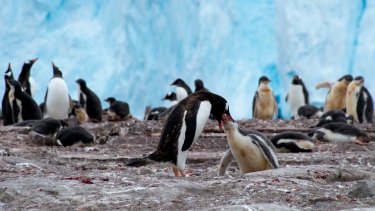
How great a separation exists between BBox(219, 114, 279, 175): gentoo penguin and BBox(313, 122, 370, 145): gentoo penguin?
3.15 meters

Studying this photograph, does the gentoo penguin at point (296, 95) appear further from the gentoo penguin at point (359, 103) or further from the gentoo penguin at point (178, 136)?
the gentoo penguin at point (178, 136)

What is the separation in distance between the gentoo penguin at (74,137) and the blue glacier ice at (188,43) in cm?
1069

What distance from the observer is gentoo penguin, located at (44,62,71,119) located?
43.5 ft

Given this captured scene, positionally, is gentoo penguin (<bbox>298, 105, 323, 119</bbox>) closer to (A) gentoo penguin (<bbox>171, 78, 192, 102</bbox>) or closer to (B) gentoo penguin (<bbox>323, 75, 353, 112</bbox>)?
(B) gentoo penguin (<bbox>323, 75, 353, 112</bbox>)

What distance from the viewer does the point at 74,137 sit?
27.0ft

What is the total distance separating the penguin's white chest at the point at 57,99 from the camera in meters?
13.2

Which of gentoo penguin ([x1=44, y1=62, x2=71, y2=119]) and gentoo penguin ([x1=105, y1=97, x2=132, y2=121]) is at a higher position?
gentoo penguin ([x1=44, y1=62, x2=71, y2=119])

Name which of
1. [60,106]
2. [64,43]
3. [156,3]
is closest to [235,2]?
[156,3]

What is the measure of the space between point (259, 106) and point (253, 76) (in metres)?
5.33

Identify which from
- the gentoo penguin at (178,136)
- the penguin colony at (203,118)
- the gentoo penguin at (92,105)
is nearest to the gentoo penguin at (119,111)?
the penguin colony at (203,118)

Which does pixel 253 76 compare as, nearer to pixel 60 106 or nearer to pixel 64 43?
pixel 64 43

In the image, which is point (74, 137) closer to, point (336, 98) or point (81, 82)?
point (81, 82)

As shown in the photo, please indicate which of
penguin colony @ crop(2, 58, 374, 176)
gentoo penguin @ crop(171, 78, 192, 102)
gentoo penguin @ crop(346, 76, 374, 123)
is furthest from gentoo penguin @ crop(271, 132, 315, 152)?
gentoo penguin @ crop(171, 78, 192, 102)

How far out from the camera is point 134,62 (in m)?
19.8
